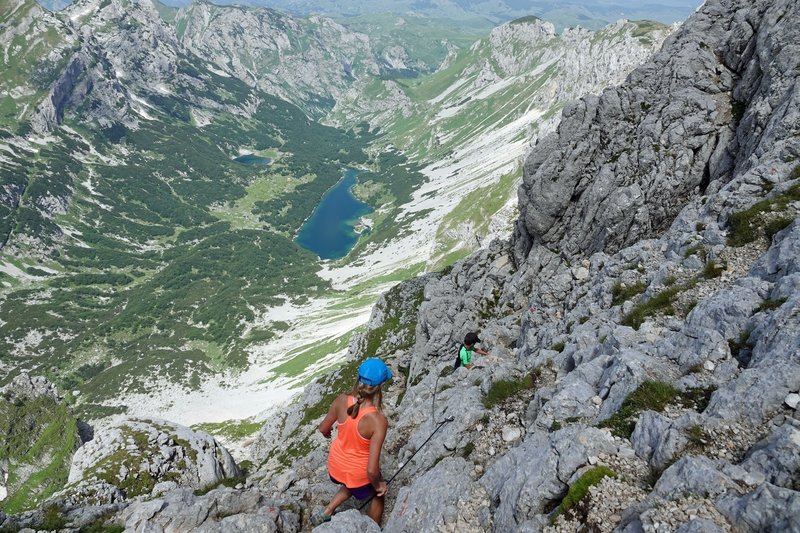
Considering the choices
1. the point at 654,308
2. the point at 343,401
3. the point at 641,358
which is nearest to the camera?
the point at 343,401

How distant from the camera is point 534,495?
38.8 feet

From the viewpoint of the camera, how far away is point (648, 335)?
17.7 m

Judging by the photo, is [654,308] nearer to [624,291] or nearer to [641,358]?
[624,291]

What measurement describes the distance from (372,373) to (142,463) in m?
38.2

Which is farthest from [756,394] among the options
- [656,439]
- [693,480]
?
[693,480]

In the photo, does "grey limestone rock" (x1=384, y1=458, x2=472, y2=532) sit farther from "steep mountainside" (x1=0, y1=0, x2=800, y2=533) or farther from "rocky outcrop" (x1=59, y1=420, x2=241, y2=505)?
"rocky outcrop" (x1=59, y1=420, x2=241, y2=505)

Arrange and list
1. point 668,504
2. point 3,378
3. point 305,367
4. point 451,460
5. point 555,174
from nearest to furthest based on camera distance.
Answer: point 668,504, point 451,460, point 555,174, point 305,367, point 3,378

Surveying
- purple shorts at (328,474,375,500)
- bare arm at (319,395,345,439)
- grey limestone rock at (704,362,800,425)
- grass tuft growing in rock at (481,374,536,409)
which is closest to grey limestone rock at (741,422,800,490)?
grey limestone rock at (704,362,800,425)

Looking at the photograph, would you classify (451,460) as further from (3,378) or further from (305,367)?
(3,378)

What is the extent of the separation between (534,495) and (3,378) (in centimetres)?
24246

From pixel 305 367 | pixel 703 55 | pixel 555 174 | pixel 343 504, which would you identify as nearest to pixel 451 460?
pixel 343 504

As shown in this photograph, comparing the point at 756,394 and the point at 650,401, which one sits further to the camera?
the point at 650,401

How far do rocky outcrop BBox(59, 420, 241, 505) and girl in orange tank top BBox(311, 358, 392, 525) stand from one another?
95.3 ft

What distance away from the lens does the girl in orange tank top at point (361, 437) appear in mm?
11336
